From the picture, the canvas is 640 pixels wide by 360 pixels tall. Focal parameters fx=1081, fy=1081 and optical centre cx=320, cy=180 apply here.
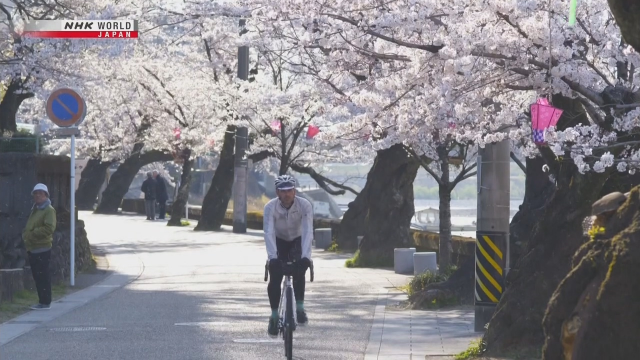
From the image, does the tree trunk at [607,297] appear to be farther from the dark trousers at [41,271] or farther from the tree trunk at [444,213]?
the tree trunk at [444,213]

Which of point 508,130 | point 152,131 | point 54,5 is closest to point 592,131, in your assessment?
point 508,130

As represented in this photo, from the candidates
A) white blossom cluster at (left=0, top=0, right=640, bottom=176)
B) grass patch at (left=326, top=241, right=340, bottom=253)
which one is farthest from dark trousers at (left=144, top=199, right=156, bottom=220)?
white blossom cluster at (left=0, top=0, right=640, bottom=176)

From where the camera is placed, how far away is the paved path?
36.7 feet

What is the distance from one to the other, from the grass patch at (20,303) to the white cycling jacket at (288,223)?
4575 millimetres

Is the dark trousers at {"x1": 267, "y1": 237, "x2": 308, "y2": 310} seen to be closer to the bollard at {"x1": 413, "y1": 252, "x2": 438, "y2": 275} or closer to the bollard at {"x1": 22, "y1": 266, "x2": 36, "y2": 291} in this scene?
the bollard at {"x1": 22, "y1": 266, "x2": 36, "y2": 291}

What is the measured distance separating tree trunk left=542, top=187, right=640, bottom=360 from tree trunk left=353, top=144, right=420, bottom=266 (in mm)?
15545

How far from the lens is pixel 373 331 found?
42.0 ft

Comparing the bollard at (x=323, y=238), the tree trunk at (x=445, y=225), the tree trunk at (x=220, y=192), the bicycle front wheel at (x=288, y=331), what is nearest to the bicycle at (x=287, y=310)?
the bicycle front wheel at (x=288, y=331)

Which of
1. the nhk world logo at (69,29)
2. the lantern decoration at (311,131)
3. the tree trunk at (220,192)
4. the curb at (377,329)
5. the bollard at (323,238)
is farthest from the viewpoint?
the tree trunk at (220,192)

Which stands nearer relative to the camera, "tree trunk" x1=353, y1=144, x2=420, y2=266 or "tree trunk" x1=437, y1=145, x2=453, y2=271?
"tree trunk" x1=437, y1=145, x2=453, y2=271

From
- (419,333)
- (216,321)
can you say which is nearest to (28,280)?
(216,321)

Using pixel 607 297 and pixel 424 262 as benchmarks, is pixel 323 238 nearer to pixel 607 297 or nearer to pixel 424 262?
pixel 424 262

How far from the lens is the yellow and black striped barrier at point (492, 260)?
12.1 m

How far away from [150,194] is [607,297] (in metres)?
36.6
